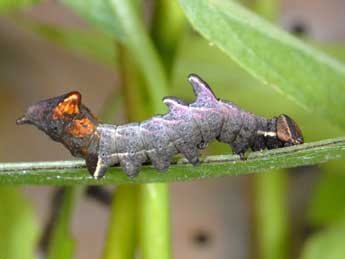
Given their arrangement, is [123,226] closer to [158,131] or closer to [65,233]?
[65,233]

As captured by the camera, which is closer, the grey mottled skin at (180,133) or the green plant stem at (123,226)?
the grey mottled skin at (180,133)

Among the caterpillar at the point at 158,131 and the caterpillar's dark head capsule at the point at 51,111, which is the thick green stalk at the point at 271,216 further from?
the caterpillar's dark head capsule at the point at 51,111

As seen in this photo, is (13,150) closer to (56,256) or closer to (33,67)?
(33,67)

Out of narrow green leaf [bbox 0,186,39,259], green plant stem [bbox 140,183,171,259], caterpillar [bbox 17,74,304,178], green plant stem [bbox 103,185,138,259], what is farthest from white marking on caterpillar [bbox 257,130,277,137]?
narrow green leaf [bbox 0,186,39,259]

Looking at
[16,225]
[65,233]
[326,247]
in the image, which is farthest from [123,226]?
[326,247]

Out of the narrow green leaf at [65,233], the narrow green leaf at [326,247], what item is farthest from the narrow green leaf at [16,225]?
the narrow green leaf at [326,247]

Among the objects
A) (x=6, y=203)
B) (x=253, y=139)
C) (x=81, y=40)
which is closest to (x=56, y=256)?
(x=6, y=203)

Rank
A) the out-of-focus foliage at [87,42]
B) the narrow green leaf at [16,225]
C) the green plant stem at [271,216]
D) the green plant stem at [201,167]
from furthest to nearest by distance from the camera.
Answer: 1. the green plant stem at [271,216]
2. the out-of-focus foliage at [87,42]
3. the narrow green leaf at [16,225]
4. the green plant stem at [201,167]
